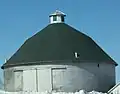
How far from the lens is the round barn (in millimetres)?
56312

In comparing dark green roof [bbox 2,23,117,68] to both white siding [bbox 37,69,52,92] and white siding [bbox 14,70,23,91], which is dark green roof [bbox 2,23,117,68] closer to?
white siding [bbox 14,70,23,91]

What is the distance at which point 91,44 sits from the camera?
60.9 metres

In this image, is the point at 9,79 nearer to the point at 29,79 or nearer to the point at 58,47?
the point at 29,79

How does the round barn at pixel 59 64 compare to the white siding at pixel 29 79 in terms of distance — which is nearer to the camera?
the round barn at pixel 59 64

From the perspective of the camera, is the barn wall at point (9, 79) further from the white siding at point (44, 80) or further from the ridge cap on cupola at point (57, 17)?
the ridge cap on cupola at point (57, 17)

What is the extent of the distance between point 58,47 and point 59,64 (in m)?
3.10

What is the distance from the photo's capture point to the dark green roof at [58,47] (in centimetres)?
5737

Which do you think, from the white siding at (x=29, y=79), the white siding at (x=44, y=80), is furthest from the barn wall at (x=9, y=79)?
the white siding at (x=44, y=80)

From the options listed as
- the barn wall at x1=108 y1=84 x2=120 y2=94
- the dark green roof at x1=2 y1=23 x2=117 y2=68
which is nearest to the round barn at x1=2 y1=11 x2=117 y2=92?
the dark green roof at x1=2 y1=23 x2=117 y2=68

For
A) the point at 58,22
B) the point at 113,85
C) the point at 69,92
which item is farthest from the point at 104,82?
the point at 58,22

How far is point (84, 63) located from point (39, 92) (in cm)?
634

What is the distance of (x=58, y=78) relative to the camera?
56.2m

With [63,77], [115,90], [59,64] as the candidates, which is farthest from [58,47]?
[115,90]

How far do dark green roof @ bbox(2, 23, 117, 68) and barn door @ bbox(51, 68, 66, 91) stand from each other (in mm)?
1409
